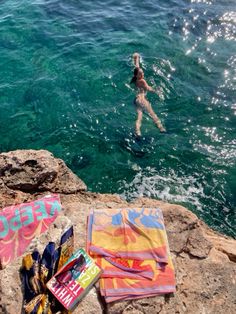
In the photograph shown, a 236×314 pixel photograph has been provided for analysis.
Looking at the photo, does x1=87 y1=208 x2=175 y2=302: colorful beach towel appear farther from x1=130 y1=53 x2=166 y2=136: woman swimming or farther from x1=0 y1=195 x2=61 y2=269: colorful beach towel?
x1=130 y1=53 x2=166 y2=136: woman swimming

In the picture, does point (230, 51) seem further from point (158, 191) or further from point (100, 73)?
point (158, 191)

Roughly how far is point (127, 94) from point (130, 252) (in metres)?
7.79

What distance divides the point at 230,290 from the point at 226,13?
14.6 metres

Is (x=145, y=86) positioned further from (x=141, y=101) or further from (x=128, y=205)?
(x=128, y=205)

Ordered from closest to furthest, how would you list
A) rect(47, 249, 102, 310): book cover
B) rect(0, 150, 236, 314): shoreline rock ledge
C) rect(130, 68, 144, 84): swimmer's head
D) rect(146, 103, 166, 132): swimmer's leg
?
rect(47, 249, 102, 310): book cover → rect(0, 150, 236, 314): shoreline rock ledge → rect(146, 103, 166, 132): swimmer's leg → rect(130, 68, 144, 84): swimmer's head

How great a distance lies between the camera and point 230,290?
6.01m

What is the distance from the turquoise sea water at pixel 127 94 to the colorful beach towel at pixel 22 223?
2.90 metres

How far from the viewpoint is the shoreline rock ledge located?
18.1 ft

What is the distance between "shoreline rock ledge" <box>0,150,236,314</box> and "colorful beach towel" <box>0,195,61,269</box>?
346mm

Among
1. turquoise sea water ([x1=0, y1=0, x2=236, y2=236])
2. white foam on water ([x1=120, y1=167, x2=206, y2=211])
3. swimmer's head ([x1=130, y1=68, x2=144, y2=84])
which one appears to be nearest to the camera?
white foam on water ([x1=120, y1=167, x2=206, y2=211])

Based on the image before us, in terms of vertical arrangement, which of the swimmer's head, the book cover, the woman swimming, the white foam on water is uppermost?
the swimmer's head

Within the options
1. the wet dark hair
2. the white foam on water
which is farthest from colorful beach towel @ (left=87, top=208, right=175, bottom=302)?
the wet dark hair

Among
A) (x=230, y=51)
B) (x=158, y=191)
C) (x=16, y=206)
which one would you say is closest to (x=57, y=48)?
(x=230, y=51)

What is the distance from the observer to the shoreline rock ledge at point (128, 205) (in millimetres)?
5516
